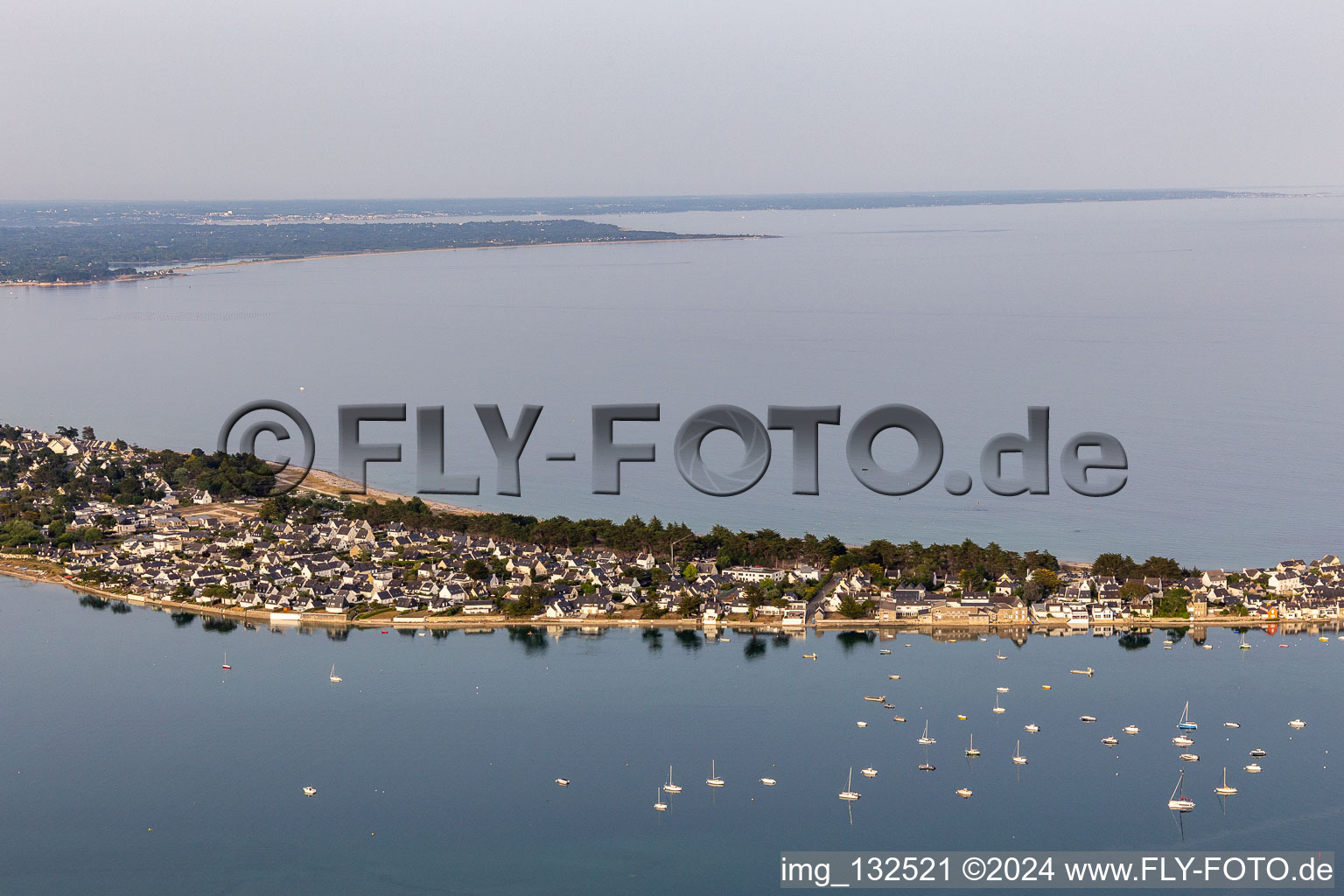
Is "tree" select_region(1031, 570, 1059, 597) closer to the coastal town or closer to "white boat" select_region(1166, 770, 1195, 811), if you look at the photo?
the coastal town

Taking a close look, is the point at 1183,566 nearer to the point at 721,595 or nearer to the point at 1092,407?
the point at 721,595

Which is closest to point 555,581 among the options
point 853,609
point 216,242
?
point 853,609

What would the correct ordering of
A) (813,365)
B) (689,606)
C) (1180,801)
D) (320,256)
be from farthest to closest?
1. (320,256)
2. (813,365)
3. (689,606)
4. (1180,801)

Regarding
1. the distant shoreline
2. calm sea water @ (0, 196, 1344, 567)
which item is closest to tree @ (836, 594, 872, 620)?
calm sea water @ (0, 196, 1344, 567)

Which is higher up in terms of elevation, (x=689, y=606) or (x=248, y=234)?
(x=248, y=234)

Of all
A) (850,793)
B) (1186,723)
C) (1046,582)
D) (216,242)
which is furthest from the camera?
(216,242)

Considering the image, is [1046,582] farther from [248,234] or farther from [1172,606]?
[248,234]
